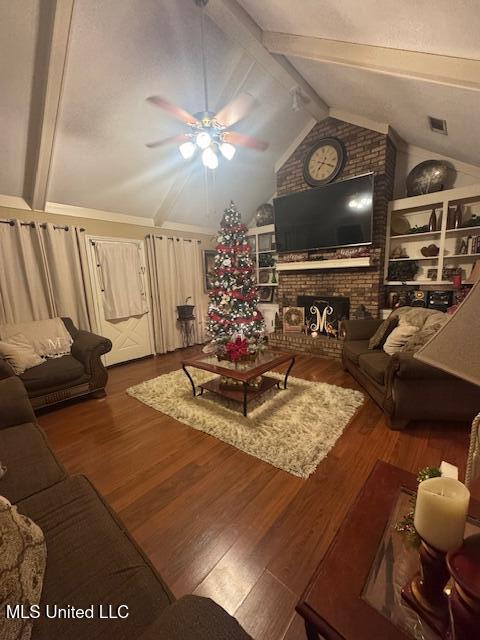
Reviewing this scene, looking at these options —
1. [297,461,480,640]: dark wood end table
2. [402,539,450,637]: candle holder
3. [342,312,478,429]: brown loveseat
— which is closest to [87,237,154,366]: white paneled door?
[342,312,478,429]: brown loveseat

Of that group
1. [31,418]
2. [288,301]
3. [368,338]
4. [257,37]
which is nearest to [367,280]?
[368,338]

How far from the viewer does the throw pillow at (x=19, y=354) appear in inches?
104

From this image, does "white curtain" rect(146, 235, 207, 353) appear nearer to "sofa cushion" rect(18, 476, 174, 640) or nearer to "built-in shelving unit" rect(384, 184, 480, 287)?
"built-in shelving unit" rect(384, 184, 480, 287)

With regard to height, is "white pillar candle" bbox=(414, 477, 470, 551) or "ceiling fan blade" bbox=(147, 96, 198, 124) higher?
"ceiling fan blade" bbox=(147, 96, 198, 124)

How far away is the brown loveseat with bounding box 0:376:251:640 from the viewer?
570 millimetres

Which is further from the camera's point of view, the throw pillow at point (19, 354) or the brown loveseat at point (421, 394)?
the throw pillow at point (19, 354)

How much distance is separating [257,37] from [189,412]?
3.64 m

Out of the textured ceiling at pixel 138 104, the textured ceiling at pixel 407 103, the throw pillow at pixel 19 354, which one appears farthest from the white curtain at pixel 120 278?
the textured ceiling at pixel 407 103

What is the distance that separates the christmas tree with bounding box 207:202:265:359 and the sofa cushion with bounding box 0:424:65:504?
2.75 m

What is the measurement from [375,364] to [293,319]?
7.83ft

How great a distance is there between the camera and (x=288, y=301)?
4.96 meters

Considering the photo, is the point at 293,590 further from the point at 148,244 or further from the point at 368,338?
the point at 148,244

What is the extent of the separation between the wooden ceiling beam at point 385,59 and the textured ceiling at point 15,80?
2001 millimetres

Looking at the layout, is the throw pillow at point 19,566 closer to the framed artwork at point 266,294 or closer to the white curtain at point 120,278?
the white curtain at point 120,278
